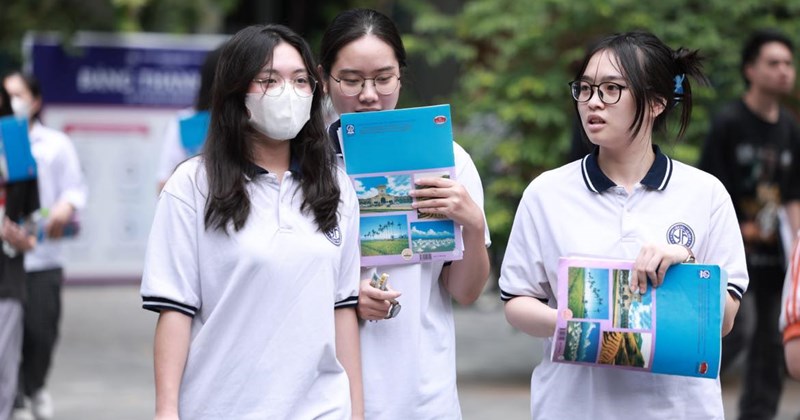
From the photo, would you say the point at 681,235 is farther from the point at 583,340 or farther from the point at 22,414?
the point at 22,414

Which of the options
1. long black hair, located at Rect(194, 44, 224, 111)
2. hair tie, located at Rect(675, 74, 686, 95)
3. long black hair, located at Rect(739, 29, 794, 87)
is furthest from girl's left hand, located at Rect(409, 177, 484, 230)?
long black hair, located at Rect(739, 29, 794, 87)

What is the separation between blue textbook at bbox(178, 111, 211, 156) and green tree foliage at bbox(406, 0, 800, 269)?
246 centimetres

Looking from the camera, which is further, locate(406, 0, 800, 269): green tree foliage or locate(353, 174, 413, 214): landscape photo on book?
locate(406, 0, 800, 269): green tree foliage

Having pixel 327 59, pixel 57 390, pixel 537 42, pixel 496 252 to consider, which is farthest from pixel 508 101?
pixel 327 59

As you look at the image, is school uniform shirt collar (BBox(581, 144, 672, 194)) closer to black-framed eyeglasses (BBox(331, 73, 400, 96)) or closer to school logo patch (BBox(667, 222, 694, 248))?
school logo patch (BBox(667, 222, 694, 248))

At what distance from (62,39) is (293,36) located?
8752 mm

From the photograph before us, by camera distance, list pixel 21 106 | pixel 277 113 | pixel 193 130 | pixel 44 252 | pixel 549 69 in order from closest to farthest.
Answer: pixel 277 113 < pixel 193 130 < pixel 21 106 < pixel 44 252 < pixel 549 69

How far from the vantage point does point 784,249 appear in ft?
24.8

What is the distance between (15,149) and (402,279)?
12.0 feet

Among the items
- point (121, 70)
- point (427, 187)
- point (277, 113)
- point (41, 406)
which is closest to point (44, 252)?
point (41, 406)

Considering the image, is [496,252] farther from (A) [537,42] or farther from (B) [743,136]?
(B) [743,136]

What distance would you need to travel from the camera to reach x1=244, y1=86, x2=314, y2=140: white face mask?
3.60 metres

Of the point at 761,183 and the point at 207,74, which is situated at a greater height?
the point at 207,74

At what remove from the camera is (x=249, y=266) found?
3.49 metres
